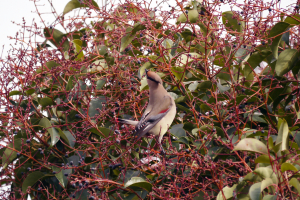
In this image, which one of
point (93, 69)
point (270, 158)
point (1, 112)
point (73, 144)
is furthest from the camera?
point (93, 69)

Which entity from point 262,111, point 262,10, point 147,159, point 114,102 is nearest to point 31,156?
point 114,102

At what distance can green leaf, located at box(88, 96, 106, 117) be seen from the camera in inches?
111

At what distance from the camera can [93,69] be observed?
10.5 feet

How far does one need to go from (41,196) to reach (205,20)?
205cm

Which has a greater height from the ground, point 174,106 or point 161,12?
point 161,12

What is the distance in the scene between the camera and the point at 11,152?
2832mm

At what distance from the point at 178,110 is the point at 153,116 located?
35 centimetres

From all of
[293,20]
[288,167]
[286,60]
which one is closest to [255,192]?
[288,167]

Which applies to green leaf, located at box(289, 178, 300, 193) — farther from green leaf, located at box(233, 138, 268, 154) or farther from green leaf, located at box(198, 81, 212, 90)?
green leaf, located at box(198, 81, 212, 90)

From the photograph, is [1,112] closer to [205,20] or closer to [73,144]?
[73,144]

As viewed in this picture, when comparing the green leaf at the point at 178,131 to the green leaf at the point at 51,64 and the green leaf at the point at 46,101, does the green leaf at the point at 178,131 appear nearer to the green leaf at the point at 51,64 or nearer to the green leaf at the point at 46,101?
the green leaf at the point at 46,101

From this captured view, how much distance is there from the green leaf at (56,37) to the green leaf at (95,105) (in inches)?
30.9

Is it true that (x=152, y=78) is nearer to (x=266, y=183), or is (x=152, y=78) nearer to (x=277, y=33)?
(x=277, y=33)

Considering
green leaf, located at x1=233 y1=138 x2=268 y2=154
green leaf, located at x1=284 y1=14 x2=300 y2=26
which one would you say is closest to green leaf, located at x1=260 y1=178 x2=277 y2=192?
green leaf, located at x1=233 y1=138 x2=268 y2=154
